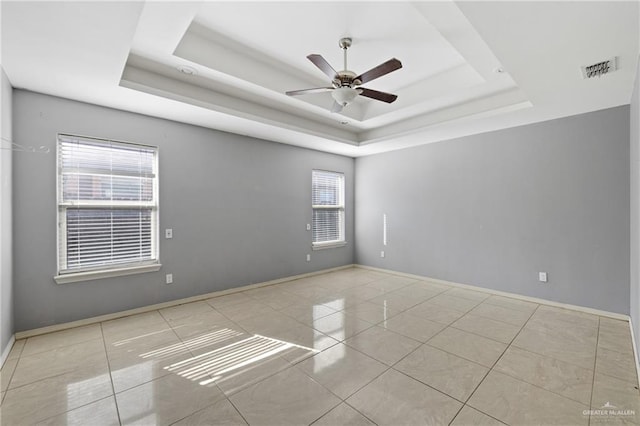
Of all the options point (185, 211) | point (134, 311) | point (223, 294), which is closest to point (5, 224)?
point (134, 311)

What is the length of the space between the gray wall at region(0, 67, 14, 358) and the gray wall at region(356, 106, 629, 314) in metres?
5.42

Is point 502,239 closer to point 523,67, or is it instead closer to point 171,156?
point 523,67

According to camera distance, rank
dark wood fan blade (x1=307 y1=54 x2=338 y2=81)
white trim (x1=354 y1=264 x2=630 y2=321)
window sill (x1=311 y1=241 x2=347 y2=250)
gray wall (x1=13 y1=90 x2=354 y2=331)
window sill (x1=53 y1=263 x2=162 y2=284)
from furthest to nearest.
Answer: window sill (x1=311 y1=241 x2=347 y2=250)
white trim (x1=354 y1=264 x2=630 y2=321)
window sill (x1=53 y1=263 x2=162 y2=284)
gray wall (x1=13 y1=90 x2=354 y2=331)
dark wood fan blade (x1=307 y1=54 x2=338 y2=81)

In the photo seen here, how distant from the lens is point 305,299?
4.14 metres

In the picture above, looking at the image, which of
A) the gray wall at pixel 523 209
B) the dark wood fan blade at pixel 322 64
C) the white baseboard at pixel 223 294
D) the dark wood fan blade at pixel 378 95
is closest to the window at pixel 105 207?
the white baseboard at pixel 223 294

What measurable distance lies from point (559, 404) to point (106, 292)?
448 centimetres

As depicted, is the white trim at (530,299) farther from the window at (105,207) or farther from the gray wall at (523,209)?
the window at (105,207)

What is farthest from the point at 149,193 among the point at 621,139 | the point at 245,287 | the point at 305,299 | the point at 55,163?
the point at 621,139

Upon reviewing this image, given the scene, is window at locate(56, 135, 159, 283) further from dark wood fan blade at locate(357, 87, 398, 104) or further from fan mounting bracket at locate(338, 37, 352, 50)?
dark wood fan blade at locate(357, 87, 398, 104)

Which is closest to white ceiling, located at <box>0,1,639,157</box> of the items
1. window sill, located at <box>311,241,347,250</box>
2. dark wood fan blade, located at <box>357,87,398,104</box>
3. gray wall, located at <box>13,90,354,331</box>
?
gray wall, located at <box>13,90,354,331</box>

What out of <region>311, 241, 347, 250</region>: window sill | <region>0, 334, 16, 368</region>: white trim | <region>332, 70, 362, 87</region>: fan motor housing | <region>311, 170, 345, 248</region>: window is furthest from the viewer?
<region>311, 170, 345, 248</region>: window

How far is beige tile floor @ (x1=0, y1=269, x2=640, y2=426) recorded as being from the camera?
1.83m

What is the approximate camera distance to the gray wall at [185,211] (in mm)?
2943

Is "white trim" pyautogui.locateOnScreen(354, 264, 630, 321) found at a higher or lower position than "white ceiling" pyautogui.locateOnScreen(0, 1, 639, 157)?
lower
